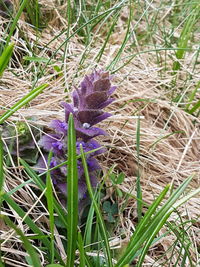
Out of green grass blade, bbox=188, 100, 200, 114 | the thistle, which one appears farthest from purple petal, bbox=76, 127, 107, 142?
green grass blade, bbox=188, 100, 200, 114

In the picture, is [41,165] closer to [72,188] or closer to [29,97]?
[29,97]

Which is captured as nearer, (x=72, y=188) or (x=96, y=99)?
(x=72, y=188)

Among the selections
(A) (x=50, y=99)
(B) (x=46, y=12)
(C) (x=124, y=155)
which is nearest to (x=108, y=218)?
(C) (x=124, y=155)

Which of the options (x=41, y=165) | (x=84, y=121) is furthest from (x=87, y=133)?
(x=41, y=165)

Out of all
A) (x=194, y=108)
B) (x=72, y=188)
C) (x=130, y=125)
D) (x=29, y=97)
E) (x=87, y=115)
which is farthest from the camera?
(x=194, y=108)

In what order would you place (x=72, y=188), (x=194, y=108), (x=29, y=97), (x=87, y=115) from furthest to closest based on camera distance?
(x=194, y=108) < (x=87, y=115) < (x=29, y=97) < (x=72, y=188)

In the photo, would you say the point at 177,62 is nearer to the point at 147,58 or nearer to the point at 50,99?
the point at 147,58
